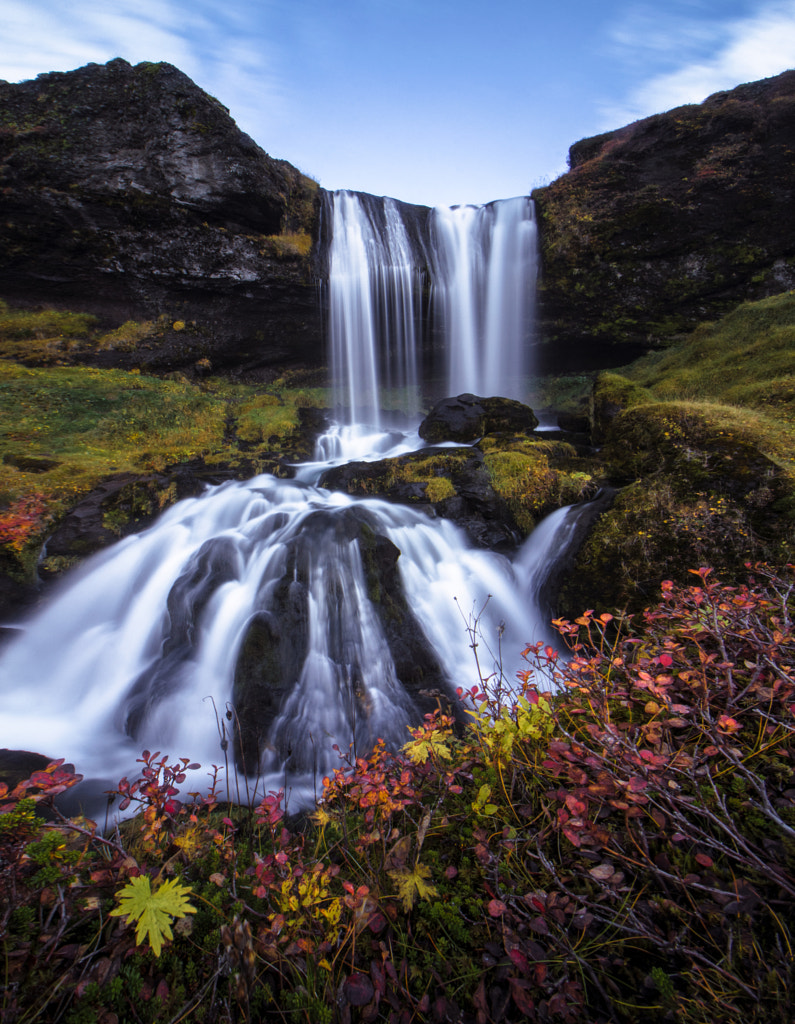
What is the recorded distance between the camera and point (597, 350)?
590 inches

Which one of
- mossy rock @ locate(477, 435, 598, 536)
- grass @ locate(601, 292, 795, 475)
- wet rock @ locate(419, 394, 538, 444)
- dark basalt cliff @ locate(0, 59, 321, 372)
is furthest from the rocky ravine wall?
mossy rock @ locate(477, 435, 598, 536)

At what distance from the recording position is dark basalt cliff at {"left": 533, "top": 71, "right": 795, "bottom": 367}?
11.2 m

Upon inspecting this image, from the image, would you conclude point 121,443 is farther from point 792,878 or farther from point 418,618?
point 792,878

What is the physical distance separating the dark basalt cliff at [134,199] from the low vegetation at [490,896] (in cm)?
1359

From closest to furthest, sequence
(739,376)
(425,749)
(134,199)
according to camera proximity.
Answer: (425,749)
(739,376)
(134,199)

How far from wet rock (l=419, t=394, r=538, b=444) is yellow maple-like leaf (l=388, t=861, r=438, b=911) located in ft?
30.3

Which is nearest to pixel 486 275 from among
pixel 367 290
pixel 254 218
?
pixel 367 290

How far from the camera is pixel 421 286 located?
14.0 m

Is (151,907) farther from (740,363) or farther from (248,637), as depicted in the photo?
(740,363)

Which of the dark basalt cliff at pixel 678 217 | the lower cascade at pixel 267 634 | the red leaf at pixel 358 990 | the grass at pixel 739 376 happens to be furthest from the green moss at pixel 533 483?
the dark basalt cliff at pixel 678 217

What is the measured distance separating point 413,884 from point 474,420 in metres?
9.58

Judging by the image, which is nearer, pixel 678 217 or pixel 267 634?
pixel 267 634

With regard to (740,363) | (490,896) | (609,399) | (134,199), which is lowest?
(490,896)

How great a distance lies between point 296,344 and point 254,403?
3264 millimetres
